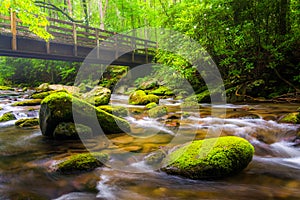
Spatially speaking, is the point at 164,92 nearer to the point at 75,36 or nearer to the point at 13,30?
the point at 75,36

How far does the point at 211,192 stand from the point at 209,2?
7.62 meters

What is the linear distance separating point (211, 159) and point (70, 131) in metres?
2.95

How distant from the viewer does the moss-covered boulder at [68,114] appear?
14.9 ft

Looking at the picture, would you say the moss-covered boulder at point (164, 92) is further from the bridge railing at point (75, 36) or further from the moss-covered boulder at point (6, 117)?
the moss-covered boulder at point (6, 117)

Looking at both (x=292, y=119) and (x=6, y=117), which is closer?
(x=292, y=119)

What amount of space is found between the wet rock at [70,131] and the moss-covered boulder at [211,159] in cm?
214

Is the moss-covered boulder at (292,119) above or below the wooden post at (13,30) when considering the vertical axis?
below

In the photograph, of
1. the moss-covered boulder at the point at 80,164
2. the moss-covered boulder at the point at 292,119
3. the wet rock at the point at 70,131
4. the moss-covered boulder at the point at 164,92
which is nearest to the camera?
the moss-covered boulder at the point at 80,164

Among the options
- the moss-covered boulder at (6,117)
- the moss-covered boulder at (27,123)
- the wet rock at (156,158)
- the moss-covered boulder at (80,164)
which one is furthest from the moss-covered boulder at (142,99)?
the moss-covered boulder at (80,164)

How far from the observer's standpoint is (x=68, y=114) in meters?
4.59

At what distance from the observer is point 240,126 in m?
5.06

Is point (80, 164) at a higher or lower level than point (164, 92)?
lower

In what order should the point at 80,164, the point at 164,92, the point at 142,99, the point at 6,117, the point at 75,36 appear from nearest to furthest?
the point at 80,164
the point at 6,117
the point at 142,99
the point at 75,36
the point at 164,92

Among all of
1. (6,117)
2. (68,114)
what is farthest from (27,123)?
(68,114)
